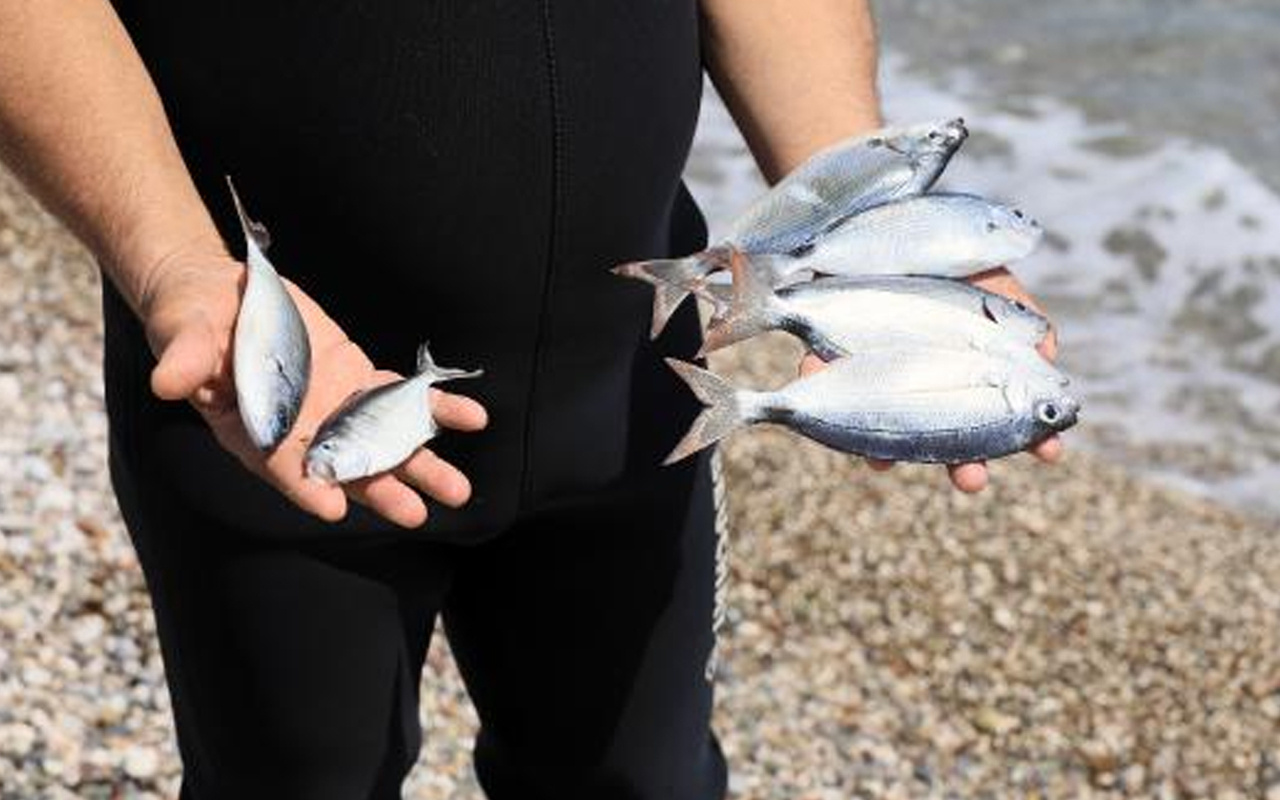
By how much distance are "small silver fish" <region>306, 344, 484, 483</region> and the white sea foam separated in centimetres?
627

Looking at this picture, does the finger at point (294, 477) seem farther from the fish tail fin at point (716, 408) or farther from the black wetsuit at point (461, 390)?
the fish tail fin at point (716, 408)

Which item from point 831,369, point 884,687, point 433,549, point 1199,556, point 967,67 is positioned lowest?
point 967,67

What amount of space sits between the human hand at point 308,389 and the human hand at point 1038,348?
489mm

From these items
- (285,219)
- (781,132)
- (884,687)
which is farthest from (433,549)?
(884,687)

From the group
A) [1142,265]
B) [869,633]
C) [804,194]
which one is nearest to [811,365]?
[804,194]

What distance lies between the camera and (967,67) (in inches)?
552

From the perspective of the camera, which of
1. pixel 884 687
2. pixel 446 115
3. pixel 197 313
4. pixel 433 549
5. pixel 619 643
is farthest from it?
pixel 884 687

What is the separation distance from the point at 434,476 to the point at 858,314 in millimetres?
561

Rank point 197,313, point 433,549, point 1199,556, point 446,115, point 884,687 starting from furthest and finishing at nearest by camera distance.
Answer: point 1199,556, point 884,687, point 433,549, point 446,115, point 197,313

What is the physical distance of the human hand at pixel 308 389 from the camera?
207cm

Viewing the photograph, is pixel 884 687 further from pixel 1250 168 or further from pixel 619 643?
pixel 1250 168

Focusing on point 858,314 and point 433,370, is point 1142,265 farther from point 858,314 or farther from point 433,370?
point 433,370

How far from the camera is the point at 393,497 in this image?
2.16 metres

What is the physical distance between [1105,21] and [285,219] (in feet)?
42.2
